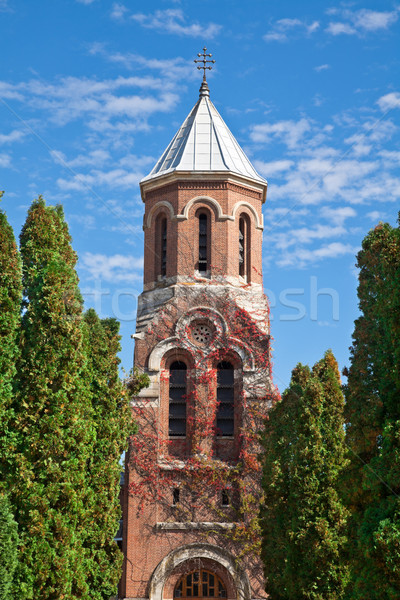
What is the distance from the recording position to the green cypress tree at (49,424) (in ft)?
49.4

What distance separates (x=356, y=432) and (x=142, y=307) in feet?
53.0

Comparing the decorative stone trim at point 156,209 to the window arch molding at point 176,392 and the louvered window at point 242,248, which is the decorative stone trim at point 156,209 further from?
the window arch molding at point 176,392

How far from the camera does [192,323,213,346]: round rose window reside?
29.2 m

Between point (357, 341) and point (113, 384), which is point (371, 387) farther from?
point (113, 384)

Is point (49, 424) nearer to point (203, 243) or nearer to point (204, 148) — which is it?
point (203, 243)

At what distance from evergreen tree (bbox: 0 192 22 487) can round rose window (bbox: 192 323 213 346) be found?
1364 cm

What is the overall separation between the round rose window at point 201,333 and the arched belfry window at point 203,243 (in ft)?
7.97

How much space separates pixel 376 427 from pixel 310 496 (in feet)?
15.8

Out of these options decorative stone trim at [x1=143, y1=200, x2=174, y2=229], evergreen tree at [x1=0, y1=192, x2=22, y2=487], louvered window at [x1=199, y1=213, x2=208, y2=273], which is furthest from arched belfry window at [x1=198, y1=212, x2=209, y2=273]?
evergreen tree at [x1=0, y1=192, x2=22, y2=487]

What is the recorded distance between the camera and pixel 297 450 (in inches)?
785

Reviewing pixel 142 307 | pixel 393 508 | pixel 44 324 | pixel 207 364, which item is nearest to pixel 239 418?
pixel 207 364

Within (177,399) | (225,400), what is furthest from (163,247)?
(225,400)

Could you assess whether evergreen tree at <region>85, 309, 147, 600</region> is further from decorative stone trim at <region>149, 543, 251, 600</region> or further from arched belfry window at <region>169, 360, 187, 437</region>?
decorative stone trim at <region>149, 543, 251, 600</region>

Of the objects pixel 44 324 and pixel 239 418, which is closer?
pixel 44 324
